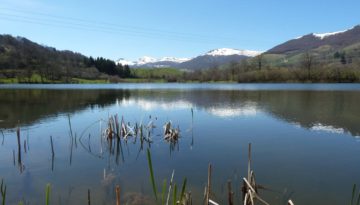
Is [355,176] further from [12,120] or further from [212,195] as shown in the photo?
[12,120]

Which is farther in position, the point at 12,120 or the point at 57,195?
the point at 12,120

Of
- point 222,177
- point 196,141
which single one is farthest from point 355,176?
point 196,141

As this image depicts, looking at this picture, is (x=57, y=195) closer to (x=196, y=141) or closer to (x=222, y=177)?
(x=222, y=177)

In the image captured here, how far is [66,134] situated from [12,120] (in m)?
11.3

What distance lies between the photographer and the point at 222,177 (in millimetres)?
14250

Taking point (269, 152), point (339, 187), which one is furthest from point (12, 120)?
point (339, 187)

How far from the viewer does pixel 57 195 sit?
476 inches

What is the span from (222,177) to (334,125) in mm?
20348

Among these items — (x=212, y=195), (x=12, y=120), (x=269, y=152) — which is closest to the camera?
(x=212, y=195)

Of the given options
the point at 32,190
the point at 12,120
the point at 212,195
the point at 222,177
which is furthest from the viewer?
the point at 12,120

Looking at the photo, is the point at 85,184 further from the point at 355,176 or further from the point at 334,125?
the point at 334,125

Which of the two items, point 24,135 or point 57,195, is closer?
point 57,195

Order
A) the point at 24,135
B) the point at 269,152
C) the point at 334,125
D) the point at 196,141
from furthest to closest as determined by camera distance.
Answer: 1. the point at 334,125
2. the point at 24,135
3. the point at 196,141
4. the point at 269,152

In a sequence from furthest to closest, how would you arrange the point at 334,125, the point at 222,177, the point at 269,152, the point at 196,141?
the point at 334,125
the point at 196,141
the point at 269,152
the point at 222,177
